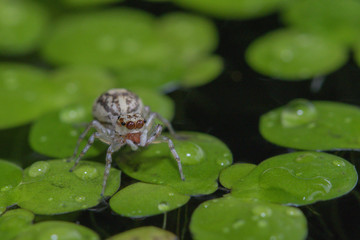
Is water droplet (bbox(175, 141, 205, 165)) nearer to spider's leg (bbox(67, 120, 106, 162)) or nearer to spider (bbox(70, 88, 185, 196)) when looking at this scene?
spider (bbox(70, 88, 185, 196))

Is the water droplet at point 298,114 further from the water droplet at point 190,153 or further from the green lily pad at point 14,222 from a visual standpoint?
the green lily pad at point 14,222

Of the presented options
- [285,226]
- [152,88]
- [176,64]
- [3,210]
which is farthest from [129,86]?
[285,226]

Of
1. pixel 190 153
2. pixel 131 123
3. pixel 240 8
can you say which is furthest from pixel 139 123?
pixel 240 8

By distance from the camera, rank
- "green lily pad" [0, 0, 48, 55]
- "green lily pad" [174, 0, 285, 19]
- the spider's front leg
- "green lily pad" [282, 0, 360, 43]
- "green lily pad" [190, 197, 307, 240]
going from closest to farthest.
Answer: "green lily pad" [190, 197, 307, 240], the spider's front leg, "green lily pad" [282, 0, 360, 43], "green lily pad" [0, 0, 48, 55], "green lily pad" [174, 0, 285, 19]

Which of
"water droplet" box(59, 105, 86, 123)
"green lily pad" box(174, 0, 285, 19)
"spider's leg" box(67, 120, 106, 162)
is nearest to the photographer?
"spider's leg" box(67, 120, 106, 162)

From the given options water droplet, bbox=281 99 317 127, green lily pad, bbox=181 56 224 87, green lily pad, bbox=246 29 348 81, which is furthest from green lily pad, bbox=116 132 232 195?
green lily pad, bbox=246 29 348 81

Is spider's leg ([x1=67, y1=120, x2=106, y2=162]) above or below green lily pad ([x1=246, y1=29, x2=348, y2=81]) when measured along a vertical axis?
below

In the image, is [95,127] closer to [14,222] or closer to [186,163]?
[186,163]

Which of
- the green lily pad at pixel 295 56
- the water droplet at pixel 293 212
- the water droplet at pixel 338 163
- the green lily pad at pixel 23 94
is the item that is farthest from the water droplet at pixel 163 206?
the green lily pad at pixel 295 56
